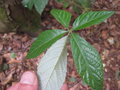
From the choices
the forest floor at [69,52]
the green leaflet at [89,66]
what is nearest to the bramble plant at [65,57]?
the green leaflet at [89,66]

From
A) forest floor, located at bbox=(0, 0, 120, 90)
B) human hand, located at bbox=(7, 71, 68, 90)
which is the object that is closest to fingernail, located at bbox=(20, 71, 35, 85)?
human hand, located at bbox=(7, 71, 68, 90)

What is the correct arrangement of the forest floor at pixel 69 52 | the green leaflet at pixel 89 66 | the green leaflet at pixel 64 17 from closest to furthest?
the green leaflet at pixel 89 66
the green leaflet at pixel 64 17
the forest floor at pixel 69 52

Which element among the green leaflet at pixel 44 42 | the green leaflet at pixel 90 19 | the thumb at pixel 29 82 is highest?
the green leaflet at pixel 90 19

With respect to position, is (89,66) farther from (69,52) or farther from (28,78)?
(69,52)

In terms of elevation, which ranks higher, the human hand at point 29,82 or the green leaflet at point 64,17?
the green leaflet at point 64,17

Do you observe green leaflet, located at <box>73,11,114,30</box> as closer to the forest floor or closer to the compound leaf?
the compound leaf

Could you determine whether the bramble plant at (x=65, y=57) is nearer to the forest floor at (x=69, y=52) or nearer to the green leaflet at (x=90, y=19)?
the green leaflet at (x=90, y=19)

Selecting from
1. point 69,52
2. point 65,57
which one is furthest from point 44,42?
point 69,52

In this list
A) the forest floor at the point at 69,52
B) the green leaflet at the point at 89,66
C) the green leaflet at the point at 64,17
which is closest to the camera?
the green leaflet at the point at 89,66
